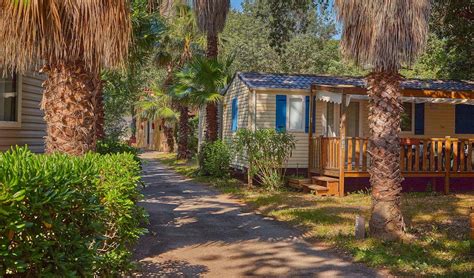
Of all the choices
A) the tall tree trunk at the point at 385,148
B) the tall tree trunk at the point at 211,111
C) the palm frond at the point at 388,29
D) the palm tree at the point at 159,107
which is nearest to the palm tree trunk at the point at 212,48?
the tall tree trunk at the point at 211,111

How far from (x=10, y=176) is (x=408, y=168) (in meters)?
13.8

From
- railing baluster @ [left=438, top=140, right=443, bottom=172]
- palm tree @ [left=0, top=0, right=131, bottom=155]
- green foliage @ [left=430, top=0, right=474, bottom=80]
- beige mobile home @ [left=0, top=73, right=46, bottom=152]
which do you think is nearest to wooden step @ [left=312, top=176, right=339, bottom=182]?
railing baluster @ [left=438, top=140, right=443, bottom=172]

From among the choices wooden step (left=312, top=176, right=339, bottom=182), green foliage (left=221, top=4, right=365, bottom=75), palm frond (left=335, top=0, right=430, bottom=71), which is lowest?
wooden step (left=312, top=176, right=339, bottom=182)

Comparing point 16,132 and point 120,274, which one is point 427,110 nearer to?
point 16,132

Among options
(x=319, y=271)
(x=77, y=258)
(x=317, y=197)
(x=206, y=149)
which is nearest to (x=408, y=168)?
(x=317, y=197)

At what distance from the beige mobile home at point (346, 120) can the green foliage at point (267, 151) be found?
1398 millimetres

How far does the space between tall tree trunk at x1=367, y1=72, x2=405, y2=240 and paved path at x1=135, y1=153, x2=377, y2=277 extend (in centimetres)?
150

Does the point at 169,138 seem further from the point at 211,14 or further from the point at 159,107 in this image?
the point at 211,14

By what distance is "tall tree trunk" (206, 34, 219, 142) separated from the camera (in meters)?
19.4

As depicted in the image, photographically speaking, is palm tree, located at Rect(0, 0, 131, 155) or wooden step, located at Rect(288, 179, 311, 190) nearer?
palm tree, located at Rect(0, 0, 131, 155)

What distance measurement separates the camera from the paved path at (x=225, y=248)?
662cm

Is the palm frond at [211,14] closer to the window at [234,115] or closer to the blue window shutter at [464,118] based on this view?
the window at [234,115]

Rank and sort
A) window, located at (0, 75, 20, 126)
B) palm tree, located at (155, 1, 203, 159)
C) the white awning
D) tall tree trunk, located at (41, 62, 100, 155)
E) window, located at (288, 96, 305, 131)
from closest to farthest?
1. tall tree trunk, located at (41, 62, 100, 155)
2. window, located at (0, 75, 20, 126)
3. the white awning
4. window, located at (288, 96, 305, 131)
5. palm tree, located at (155, 1, 203, 159)

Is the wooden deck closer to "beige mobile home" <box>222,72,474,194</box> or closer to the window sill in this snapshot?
"beige mobile home" <box>222,72,474,194</box>
